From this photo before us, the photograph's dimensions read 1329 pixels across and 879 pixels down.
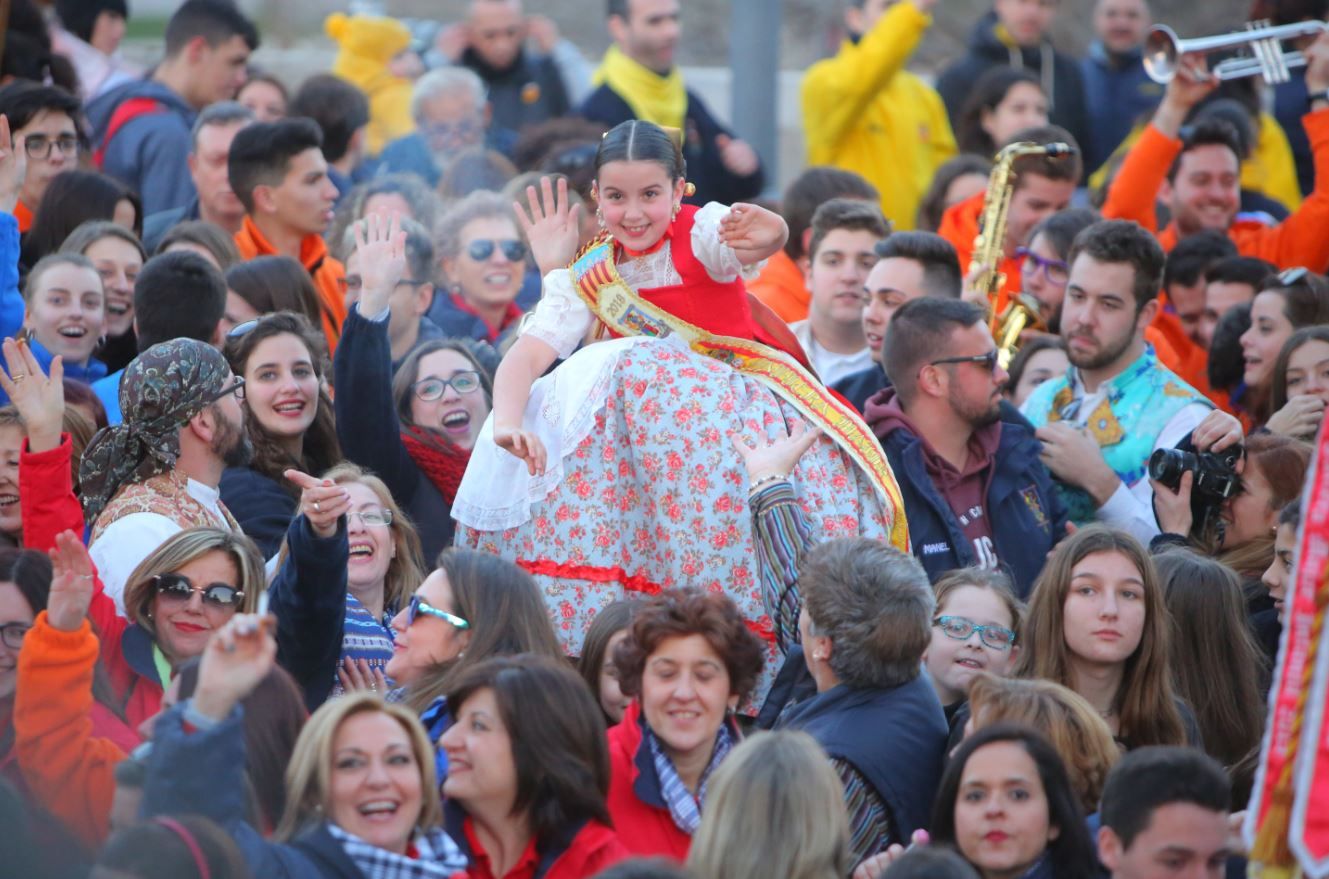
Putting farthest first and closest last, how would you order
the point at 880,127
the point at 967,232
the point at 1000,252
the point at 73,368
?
the point at 880,127, the point at 967,232, the point at 1000,252, the point at 73,368

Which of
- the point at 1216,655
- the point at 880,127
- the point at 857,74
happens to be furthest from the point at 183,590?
the point at 880,127

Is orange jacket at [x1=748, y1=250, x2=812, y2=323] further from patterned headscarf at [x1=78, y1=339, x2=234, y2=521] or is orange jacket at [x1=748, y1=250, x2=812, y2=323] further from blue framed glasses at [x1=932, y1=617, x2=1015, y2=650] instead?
patterned headscarf at [x1=78, y1=339, x2=234, y2=521]

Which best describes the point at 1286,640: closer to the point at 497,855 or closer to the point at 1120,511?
the point at 497,855

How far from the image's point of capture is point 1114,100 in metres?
12.3

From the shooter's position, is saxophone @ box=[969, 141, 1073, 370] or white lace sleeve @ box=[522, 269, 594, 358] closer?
white lace sleeve @ box=[522, 269, 594, 358]

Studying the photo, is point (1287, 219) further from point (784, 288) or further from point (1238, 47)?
point (784, 288)

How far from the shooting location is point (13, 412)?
6109 millimetres

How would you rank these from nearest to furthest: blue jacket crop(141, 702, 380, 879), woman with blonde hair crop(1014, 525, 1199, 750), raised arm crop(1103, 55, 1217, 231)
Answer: blue jacket crop(141, 702, 380, 879), woman with blonde hair crop(1014, 525, 1199, 750), raised arm crop(1103, 55, 1217, 231)

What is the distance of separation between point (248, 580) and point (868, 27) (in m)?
6.52

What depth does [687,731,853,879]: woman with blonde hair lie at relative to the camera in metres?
4.37

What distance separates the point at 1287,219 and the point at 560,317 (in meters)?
4.86

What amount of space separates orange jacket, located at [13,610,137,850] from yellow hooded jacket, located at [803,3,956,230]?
689 cm

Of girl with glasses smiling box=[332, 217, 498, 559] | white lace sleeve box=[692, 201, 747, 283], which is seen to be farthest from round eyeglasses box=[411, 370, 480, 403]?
white lace sleeve box=[692, 201, 747, 283]

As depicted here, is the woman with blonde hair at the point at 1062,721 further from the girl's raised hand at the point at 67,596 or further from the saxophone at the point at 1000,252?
the saxophone at the point at 1000,252
